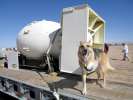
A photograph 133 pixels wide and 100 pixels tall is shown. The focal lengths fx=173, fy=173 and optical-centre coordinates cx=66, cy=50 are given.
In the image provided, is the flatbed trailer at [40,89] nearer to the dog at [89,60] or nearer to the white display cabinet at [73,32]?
the dog at [89,60]

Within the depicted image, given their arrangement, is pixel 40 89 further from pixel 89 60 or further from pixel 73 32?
pixel 73 32

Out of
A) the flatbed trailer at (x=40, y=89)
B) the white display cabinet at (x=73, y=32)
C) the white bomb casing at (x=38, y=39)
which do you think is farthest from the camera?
the white bomb casing at (x=38, y=39)

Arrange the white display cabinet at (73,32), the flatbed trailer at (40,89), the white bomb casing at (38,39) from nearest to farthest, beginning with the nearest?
1. the flatbed trailer at (40,89)
2. the white display cabinet at (73,32)
3. the white bomb casing at (38,39)

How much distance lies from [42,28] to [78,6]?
2198mm

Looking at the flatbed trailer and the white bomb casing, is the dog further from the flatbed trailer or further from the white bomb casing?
the white bomb casing

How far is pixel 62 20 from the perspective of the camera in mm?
5668

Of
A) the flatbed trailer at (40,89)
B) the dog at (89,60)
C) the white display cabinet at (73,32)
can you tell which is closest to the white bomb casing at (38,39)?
the white display cabinet at (73,32)

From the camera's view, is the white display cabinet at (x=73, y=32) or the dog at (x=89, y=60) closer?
the dog at (x=89, y=60)

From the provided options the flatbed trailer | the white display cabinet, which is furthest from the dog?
the white display cabinet

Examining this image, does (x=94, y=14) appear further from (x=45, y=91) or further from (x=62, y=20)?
(x=45, y=91)

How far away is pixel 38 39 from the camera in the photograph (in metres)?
6.76

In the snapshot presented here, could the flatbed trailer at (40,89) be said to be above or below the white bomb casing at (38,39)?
below

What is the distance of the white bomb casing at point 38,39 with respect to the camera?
6648 millimetres

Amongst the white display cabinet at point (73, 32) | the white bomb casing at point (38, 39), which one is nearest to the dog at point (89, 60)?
the white display cabinet at point (73, 32)
